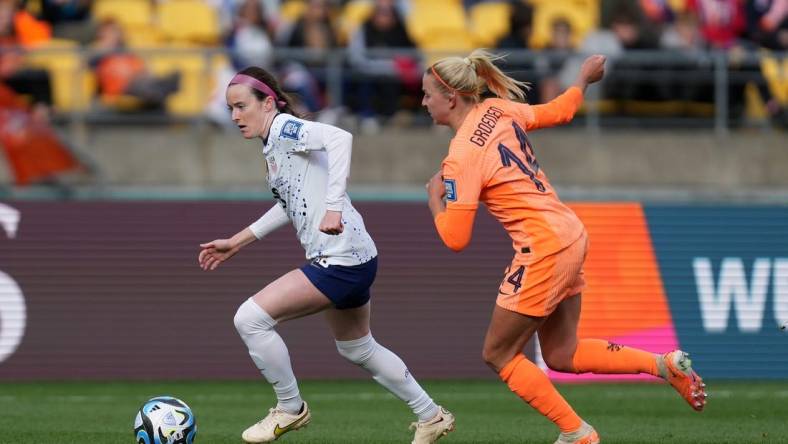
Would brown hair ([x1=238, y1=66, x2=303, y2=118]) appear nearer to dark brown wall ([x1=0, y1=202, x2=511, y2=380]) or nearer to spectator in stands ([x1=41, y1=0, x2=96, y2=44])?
dark brown wall ([x1=0, y1=202, x2=511, y2=380])

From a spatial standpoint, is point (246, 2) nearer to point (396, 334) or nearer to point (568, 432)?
point (396, 334)

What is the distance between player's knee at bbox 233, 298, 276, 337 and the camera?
23.7 ft

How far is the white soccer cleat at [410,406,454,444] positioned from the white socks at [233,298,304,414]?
A: 0.70m

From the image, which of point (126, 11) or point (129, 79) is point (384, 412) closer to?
point (129, 79)

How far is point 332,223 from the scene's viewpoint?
6930mm

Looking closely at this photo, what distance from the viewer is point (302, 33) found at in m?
14.5

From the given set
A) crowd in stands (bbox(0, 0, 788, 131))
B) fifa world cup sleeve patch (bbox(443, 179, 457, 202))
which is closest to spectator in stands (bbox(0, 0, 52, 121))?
crowd in stands (bbox(0, 0, 788, 131))

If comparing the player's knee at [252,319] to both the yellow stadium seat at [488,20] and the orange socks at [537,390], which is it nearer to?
the orange socks at [537,390]

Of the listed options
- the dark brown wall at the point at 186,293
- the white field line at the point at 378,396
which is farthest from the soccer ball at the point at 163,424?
the dark brown wall at the point at 186,293

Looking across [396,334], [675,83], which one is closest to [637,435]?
[396,334]

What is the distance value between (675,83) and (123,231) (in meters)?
5.97

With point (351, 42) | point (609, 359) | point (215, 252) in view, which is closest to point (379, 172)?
point (351, 42)

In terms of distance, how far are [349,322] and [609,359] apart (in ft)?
4.71

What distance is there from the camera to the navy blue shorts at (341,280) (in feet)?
23.8
